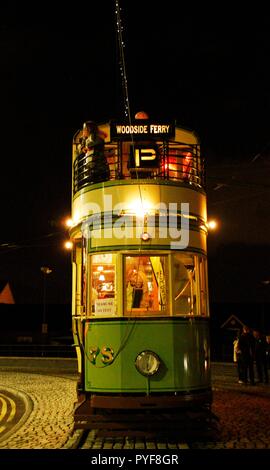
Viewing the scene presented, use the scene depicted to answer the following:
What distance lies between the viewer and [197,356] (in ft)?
28.9

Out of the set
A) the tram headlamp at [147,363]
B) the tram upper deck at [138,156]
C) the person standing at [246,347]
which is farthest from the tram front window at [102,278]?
the person standing at [246,347]

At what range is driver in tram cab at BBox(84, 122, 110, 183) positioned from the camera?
31.3 ft

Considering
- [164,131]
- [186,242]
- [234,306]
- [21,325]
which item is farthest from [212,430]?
[21,325]

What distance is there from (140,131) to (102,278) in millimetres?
2646

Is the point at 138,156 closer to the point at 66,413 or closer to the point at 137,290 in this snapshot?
the point at 137,290

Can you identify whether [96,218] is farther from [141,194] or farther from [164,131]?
[164,131]

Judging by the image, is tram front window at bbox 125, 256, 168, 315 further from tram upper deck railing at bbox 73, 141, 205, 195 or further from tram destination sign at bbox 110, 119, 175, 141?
tram destination sign at bbox 110, 119, 175, 141

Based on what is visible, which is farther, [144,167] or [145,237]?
[144,167]

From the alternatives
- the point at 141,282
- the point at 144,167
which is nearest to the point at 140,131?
the point at 144,167

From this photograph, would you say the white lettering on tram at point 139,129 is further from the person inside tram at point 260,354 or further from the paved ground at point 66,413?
the person inside tram at point 260,354

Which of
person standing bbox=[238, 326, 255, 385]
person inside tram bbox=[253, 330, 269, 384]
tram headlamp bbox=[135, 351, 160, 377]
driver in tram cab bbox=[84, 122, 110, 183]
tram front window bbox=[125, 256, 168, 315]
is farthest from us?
person inside tram bbox=[253, 330, 269, 384]

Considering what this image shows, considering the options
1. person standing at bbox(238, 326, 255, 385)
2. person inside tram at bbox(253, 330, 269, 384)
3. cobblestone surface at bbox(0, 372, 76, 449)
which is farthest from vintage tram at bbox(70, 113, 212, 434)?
person inside tram at bbox(253, 330, 269, 384)

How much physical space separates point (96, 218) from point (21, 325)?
4053cm

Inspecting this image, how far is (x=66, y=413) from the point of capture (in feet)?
34.8
